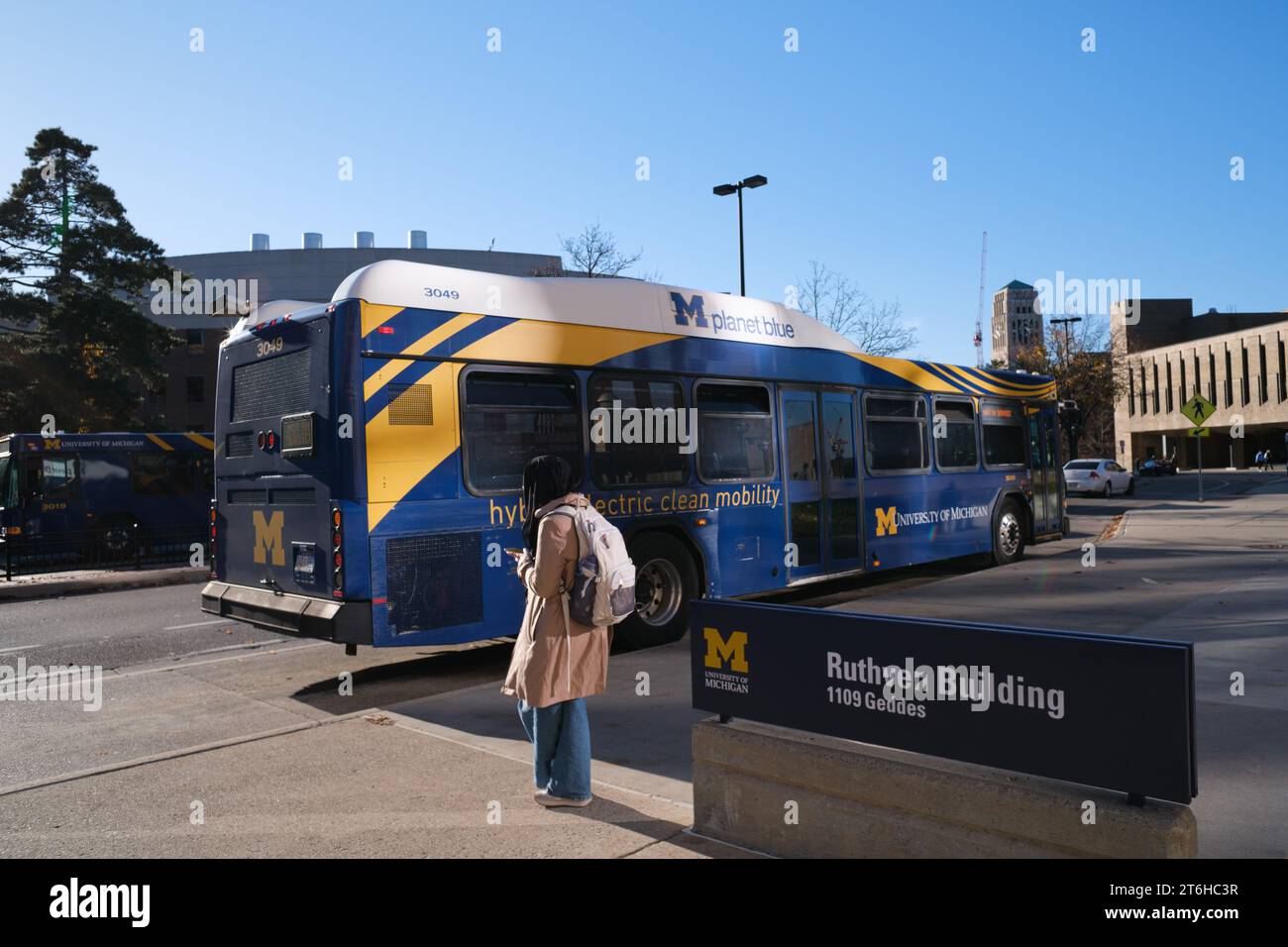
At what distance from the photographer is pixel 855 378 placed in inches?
471

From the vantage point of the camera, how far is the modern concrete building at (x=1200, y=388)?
7825 cm

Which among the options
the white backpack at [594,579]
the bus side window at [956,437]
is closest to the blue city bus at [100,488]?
the bus side window at [956,437]

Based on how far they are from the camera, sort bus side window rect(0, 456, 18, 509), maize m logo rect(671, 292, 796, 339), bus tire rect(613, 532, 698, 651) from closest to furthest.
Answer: bus tire rect(613, 532, 698, 651) → maize m logo rect(671, 292, 796, 339) → bus side window rect(0, 456, 18, 509)

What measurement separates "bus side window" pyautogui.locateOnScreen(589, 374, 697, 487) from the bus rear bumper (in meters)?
2.62

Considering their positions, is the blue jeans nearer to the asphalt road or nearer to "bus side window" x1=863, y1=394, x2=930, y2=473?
the asphalt road

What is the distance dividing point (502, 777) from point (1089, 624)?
259 inches

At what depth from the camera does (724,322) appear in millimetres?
10234

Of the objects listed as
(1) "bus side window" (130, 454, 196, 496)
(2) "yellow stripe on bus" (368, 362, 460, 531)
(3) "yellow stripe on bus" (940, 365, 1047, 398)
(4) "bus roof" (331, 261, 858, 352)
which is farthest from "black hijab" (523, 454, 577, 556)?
(1) "bus side window" (130, 454, 196, 496)

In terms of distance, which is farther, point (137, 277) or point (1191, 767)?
point (137, 277)

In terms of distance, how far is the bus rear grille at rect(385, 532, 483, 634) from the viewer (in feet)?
23.6

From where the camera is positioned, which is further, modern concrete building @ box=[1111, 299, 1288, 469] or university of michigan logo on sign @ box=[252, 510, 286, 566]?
modern concrete building @ box=[1111, 299, 1288, 469]

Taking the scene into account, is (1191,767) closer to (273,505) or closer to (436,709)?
(436,709)

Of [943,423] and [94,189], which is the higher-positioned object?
[94,189]
